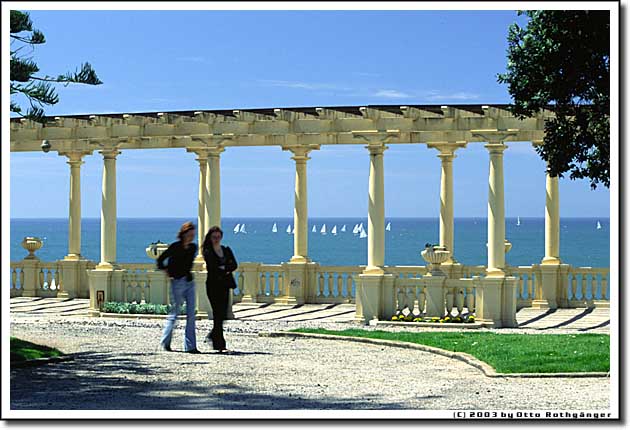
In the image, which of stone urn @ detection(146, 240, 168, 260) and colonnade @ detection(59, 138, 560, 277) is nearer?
colonnade @ detection(59, 138, 560, 277)

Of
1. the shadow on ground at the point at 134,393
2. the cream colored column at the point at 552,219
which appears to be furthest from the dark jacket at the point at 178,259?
the cream colored column at the point at 552,219

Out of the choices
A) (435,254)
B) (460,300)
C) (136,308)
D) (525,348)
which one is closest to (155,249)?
(136,308)

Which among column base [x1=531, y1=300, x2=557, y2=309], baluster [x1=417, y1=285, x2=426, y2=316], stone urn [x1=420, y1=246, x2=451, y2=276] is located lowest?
column base [x1=531, y1=300, x2=557, y2=309]

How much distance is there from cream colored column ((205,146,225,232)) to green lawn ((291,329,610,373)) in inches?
194

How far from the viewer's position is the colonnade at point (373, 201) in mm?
22172

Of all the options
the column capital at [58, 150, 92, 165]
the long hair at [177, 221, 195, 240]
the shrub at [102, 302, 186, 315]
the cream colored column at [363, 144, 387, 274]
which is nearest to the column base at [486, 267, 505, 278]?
the cream colored column at [363, 144, 387, 274]

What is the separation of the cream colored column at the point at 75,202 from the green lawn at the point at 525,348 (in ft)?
36.8

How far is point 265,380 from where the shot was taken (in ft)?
44.0

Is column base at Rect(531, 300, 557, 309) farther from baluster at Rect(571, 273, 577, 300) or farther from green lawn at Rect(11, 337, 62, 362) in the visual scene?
Result: green lawn at Rect(11, 337, 62, 362)

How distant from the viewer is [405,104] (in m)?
22.7

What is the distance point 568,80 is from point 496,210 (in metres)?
7.18

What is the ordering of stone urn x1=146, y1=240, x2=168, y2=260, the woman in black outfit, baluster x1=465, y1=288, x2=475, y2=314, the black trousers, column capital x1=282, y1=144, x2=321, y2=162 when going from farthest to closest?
column capital x1=282, y1=144, x2=321, y2=162, stone urn x1=146, y1=240, x2=168, y2=260, baluster x1=465, y1=288, x2=475, y2=314, the black trousers, the woman in black outfit

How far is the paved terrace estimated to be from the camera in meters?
11.7
